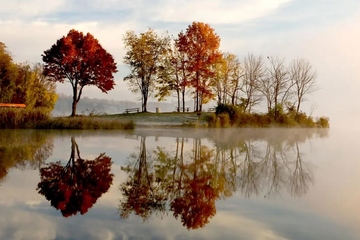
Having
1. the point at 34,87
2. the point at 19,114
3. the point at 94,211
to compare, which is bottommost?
the point at 94,211

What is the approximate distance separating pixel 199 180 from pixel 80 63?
35456 millimetres

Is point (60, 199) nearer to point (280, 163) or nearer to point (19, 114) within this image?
point (280, 163)

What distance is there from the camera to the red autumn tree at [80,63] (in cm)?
4238

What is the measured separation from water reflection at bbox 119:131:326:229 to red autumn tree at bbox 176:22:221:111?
29935mm

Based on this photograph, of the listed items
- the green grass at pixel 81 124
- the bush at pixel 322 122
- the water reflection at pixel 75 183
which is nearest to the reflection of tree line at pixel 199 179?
the water reflection at pixel 75 183

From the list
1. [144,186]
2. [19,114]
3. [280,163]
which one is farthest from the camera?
[19,114]

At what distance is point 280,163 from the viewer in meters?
14.4

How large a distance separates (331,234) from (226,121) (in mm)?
30170

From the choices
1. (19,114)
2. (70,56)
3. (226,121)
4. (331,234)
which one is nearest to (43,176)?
(331,234)

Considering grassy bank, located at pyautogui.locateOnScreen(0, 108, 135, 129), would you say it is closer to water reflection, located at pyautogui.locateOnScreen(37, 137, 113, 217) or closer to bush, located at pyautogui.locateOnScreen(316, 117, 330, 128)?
water reflection, located at pyautogui.locateOnScreen(37, 137, 113, 217)

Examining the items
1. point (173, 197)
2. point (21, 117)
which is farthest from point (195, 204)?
point (21, 117)

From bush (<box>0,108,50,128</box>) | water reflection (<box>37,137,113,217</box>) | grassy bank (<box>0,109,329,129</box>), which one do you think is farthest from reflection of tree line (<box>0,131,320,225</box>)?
grassy bank (<box>0,109,329,129</box>)

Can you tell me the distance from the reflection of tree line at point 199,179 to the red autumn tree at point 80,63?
28077 mm

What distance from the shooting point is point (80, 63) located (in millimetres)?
43125
